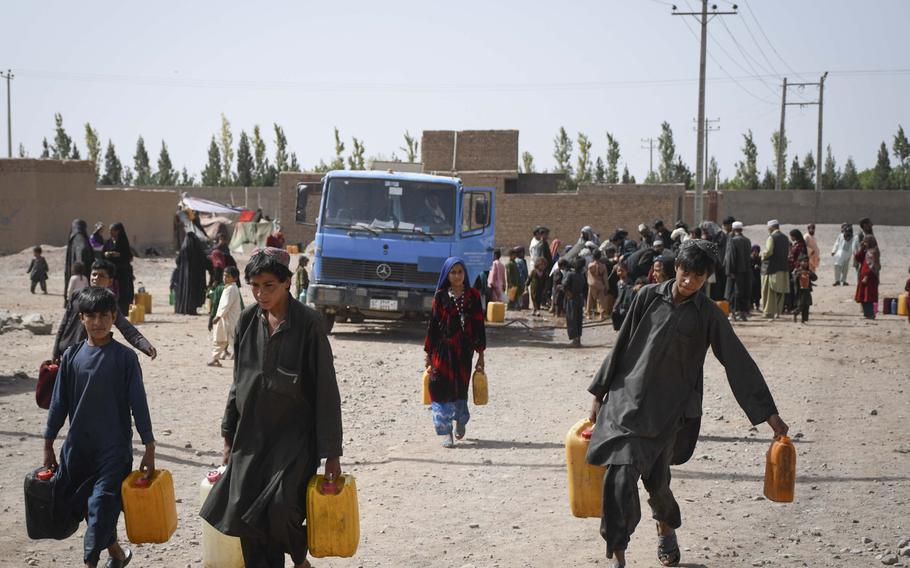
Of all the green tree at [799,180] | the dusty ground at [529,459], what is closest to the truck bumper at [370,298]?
the dusty ground at [529,459]

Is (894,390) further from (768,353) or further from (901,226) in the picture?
(901,226)

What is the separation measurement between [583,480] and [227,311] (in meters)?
8.05

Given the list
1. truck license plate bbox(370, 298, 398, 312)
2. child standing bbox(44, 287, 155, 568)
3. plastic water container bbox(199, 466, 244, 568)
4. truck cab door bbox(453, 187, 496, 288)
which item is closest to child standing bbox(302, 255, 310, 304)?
truck license plate bbox(370, 298, 398, 312)

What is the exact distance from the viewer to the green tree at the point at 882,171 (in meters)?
69.9

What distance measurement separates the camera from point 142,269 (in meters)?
31.3

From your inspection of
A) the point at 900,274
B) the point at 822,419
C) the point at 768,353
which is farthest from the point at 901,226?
the point at 822,419

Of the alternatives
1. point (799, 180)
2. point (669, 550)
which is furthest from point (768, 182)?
point (669, 550)

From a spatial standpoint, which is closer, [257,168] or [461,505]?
[461,505]

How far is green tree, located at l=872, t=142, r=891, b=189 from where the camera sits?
2753 inches

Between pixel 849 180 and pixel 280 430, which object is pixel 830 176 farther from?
pixel 280 430

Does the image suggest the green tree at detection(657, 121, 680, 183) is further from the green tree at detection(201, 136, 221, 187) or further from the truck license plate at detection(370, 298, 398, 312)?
the truck license plate at detection(370, 298, 398, 312)

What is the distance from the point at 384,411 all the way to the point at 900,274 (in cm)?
2605

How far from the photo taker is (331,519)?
14.6 ft

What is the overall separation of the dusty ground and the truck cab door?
153 centimetres
